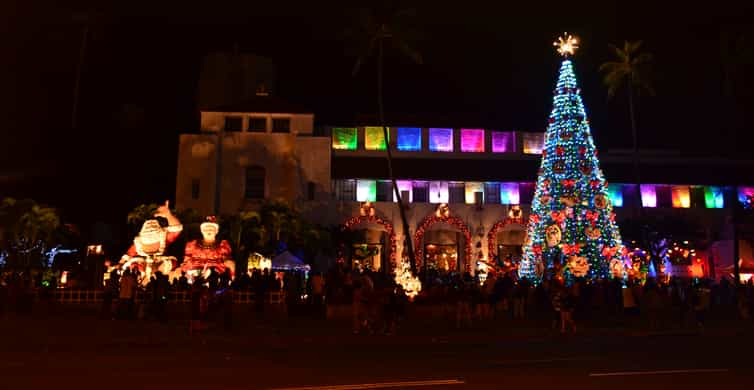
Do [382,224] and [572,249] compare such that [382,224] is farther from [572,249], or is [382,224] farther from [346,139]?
[572,249]

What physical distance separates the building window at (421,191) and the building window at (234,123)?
1285cm

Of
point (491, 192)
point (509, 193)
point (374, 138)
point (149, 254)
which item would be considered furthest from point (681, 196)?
point (149, 254)

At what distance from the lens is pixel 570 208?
2738 centimetres

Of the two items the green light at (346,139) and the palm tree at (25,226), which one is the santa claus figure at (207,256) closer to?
the palm tree at (25,226)

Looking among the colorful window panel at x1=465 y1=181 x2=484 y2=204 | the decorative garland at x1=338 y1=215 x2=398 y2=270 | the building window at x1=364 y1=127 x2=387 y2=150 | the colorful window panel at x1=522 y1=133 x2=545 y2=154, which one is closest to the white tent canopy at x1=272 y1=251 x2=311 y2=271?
the decorative garland at x1=338 y1=215 x2=398 y2=270

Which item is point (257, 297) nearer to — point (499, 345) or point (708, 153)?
point (499, 345)

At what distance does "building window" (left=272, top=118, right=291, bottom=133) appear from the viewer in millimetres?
45781

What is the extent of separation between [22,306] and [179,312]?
17.8 feet

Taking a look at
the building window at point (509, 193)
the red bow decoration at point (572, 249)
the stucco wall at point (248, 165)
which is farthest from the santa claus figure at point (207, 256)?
the building window at point (509, 193)

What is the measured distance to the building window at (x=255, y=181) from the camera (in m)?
44.7

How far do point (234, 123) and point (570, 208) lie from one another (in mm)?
26172

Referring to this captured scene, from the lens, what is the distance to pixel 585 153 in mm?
28047

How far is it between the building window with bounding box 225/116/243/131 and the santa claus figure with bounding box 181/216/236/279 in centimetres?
1918

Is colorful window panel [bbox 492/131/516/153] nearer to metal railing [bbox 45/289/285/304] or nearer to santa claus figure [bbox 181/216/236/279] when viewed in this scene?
santa claus figure [bbox 181/216/236/279]
